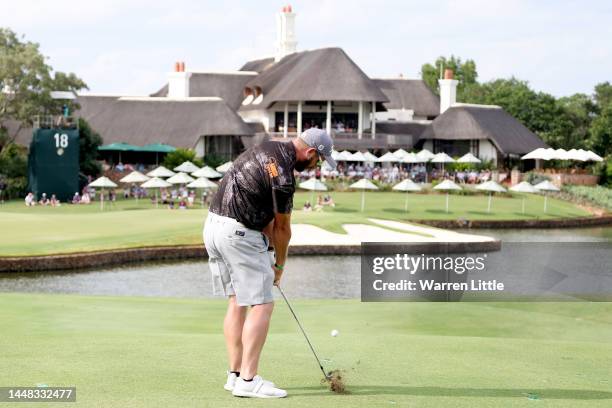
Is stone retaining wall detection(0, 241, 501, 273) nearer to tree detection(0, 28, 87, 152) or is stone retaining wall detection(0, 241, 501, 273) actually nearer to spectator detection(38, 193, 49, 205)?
spectator detection(38, 193, 49, 205)

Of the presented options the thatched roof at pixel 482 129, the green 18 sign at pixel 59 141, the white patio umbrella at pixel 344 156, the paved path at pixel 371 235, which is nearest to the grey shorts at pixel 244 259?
the paved path at pixel 371 235

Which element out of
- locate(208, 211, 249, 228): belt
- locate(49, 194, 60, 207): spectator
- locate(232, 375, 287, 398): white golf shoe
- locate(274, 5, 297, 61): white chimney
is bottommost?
locate(49, 194, 60, 207): spectator

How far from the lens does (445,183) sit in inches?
2207

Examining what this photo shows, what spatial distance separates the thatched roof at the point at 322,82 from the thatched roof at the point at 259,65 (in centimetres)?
816

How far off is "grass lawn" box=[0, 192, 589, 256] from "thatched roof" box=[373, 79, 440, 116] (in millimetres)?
22885

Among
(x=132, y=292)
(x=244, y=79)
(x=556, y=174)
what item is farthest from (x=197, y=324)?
(x=244, y=79)

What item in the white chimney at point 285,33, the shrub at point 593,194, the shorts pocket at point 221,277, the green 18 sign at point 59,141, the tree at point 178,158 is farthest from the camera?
the white chimney at point 285,33

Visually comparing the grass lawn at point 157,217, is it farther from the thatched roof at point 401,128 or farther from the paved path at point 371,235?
the thatched roof at point 401,128

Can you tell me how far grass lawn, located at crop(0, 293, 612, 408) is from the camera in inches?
280

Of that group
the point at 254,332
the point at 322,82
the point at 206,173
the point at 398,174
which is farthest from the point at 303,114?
the point at 254,332

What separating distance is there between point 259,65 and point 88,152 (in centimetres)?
2855

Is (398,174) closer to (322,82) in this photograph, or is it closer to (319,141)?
(322,82)

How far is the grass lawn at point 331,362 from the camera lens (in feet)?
23.3

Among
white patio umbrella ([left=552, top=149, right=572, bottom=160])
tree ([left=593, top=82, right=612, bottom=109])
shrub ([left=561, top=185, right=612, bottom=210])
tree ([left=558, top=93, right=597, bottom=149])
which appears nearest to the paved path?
shrub ([left=561, top=185, right=612, bottom=210])
